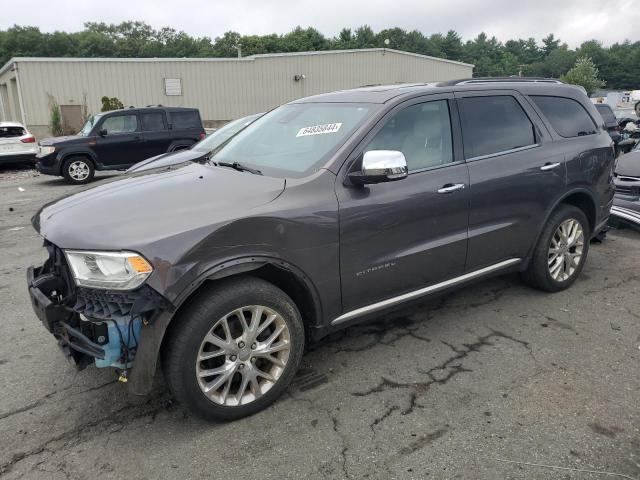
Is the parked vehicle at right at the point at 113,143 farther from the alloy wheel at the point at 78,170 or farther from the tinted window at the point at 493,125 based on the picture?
the tinted window at the point at 493,125

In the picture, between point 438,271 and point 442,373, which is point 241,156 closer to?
point 438,271

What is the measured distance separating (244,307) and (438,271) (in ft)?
4.99

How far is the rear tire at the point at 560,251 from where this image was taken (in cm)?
435

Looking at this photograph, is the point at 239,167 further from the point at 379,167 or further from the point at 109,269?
the point at 109,269

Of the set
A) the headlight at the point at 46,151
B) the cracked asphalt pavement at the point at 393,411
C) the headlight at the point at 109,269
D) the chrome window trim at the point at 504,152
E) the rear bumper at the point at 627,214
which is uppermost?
the chrome window trim at the point at 504,152

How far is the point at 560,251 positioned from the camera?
4523mm

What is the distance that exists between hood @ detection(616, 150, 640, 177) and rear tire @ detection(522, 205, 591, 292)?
242cm

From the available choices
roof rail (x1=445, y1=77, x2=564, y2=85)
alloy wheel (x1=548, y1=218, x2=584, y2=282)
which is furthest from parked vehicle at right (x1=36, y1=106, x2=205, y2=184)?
alloy wheel (x1=548, y1=218, x2=584, y2=282)

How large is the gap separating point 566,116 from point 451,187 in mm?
1791

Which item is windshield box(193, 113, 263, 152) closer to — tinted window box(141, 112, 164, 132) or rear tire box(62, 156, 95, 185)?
tinted window box(141, 112, 164, 132)

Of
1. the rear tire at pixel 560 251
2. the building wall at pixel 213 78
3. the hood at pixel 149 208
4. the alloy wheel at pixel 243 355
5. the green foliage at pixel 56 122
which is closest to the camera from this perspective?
the hood at pixel 149 208

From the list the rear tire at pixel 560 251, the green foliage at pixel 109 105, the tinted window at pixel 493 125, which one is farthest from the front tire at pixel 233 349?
the green foliage at pixel 109 105

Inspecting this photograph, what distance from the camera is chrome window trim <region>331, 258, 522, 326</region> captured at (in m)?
3.23

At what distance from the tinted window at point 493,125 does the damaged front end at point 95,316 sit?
2.53 metres
